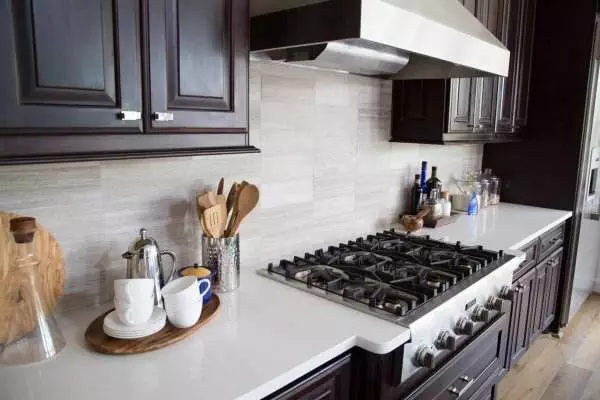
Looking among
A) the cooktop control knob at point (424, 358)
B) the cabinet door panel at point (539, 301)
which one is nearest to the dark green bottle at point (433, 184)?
the cabinet door panel at point (539, 301)

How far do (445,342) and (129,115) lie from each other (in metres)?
1.14

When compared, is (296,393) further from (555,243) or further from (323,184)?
(555,243)

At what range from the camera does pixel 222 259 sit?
1.47 m

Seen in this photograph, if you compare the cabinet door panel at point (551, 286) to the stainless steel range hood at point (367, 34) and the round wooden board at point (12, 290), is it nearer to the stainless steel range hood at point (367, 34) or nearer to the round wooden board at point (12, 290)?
the stainless steel range hood at point (367, 34)

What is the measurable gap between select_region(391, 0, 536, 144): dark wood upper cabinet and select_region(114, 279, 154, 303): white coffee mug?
161cm

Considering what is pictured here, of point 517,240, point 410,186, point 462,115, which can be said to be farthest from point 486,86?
point 517,240

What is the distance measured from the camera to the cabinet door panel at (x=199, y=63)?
103 cm

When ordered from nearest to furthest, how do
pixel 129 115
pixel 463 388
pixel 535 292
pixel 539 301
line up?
1. pixel 129 115
2. pixel 463 388
3. pixel 535 292
4. pixel 539 301

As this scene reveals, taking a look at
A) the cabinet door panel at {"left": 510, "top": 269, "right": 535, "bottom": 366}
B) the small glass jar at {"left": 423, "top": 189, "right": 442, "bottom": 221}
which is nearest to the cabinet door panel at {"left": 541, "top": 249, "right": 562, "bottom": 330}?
the cabinet door panel at {"left": 510, "top": 269, "right": 535, "bottom": 366}

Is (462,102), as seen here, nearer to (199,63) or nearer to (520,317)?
(520,317)

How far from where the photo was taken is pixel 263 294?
150cm

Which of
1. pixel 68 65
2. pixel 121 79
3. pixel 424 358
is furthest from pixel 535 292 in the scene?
pixel 68 65

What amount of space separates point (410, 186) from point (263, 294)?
1400 millimetres

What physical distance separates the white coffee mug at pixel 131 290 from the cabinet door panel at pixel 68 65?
0.39 metres
